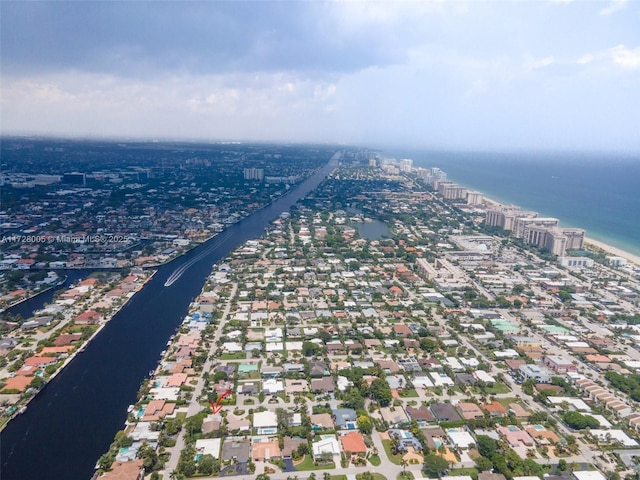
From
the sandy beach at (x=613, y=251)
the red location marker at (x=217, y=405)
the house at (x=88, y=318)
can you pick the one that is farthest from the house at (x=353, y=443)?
the sandy beach at (x=613, y=251)

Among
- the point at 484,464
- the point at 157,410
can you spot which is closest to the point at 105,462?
the point at 157,410

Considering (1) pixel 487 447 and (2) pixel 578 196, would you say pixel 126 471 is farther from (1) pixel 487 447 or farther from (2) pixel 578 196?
(2) pixel 578 196

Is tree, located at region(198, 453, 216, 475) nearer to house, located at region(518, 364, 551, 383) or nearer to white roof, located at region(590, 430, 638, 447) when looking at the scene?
white roof, located at region(590, 430, 638, 447)

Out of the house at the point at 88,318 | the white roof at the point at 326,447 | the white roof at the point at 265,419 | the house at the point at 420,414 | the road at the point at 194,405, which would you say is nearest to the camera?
the road at the point at 194,405

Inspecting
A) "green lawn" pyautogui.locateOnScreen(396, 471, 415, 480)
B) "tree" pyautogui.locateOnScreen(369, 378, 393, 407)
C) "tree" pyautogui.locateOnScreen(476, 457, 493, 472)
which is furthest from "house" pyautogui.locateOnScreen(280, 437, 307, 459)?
"tree" pyautogui.locateOnScreen(476, 457, 493, 472)

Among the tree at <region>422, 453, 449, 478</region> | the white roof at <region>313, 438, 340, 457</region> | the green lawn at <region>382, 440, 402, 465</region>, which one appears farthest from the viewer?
the white roof at <region>313, 438, 340, 457</region>

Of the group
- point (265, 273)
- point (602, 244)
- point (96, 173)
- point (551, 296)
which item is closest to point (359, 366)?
point (265, 273)

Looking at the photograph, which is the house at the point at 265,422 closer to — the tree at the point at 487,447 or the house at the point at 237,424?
the house at the point at 237,424
